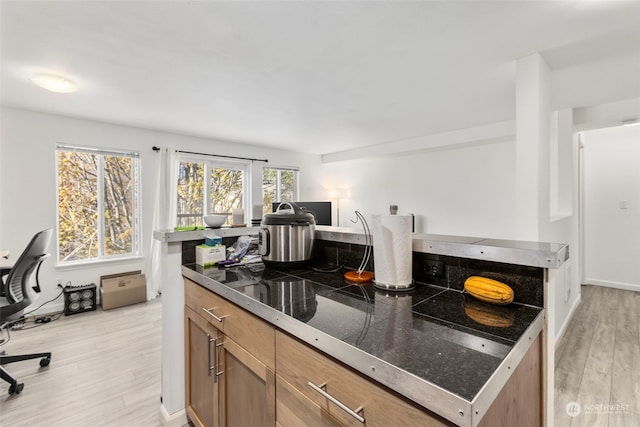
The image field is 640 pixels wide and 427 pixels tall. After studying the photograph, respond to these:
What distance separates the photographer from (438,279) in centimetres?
114

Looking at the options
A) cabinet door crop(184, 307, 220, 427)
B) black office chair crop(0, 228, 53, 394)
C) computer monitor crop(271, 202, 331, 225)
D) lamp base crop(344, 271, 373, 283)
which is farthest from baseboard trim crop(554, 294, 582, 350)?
black office chair crop(0, 228, 53, 394)

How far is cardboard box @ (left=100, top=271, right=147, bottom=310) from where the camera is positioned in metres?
3.38

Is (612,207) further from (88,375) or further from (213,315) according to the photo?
(88,375)

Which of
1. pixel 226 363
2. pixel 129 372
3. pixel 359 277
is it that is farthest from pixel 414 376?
pixel 129 372

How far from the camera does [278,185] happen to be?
557cm

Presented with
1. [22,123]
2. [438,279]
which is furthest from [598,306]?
[22,123]

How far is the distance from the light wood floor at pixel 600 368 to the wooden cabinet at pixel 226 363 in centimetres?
180

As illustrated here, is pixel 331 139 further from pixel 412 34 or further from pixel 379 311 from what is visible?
pixel 379 311

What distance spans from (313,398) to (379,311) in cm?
31

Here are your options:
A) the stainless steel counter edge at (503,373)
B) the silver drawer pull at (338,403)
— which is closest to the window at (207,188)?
the silver drawer pull at (338,403)

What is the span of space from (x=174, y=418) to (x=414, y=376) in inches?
64.3

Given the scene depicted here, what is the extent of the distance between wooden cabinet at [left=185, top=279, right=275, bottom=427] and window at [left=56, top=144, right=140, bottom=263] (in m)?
2.99

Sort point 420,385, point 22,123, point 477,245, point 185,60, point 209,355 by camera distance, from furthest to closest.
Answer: point 22,123 → point 185,60 → point 209,355 → point 477,245 → point 420,385

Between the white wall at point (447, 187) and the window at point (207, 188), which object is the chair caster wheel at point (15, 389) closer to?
the window at point (207, 188)
